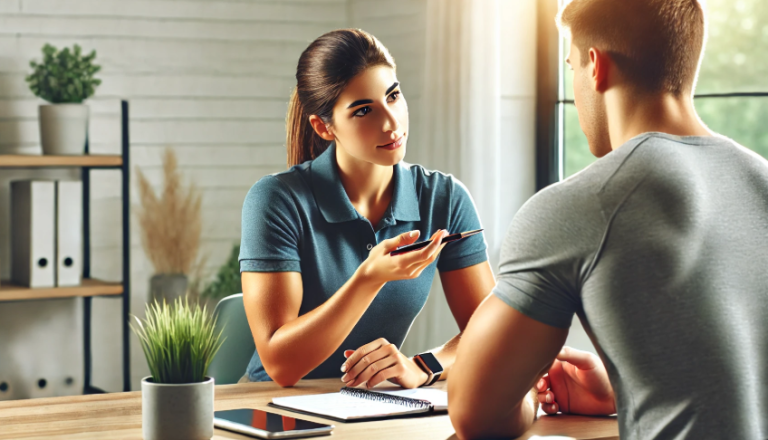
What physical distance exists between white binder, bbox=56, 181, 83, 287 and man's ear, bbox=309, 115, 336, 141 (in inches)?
55.1

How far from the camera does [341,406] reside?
1.32 m

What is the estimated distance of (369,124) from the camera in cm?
171

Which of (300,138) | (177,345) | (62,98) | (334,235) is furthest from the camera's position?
(62,98)

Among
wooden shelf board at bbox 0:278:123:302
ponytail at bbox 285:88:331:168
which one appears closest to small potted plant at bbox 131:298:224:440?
ponytail at bbox 285:88:331:168

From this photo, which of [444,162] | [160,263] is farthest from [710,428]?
[160,263]

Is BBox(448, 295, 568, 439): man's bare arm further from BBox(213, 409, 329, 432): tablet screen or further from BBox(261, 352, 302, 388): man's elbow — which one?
BBox(261, 352, 302, 388): man's elbow

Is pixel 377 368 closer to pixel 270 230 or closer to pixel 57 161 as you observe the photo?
pixel 270 230

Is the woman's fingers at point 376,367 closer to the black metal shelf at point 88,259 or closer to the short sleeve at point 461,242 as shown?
the short sleeve at point 461,242

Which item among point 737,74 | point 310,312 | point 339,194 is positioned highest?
point 737,74

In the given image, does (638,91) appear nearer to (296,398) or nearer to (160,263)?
(296,398)

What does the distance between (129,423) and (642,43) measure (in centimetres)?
91

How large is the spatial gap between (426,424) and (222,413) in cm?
31

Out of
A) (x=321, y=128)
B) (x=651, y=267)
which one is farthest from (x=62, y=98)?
(x=651, y=267)

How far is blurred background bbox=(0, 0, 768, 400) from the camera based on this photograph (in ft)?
9.96
